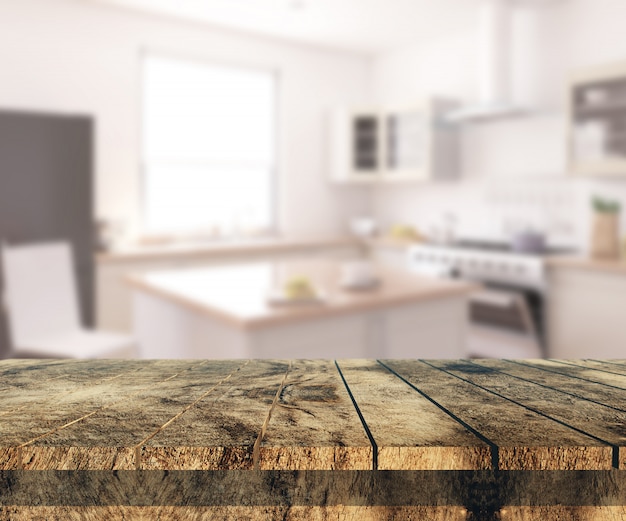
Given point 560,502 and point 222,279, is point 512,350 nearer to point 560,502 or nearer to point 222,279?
point 222,279

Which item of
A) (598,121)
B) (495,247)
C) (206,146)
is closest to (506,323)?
(495,247)

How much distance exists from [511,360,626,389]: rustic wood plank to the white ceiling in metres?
4.03

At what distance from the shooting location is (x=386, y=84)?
6.11 m

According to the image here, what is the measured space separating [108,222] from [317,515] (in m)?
4.18

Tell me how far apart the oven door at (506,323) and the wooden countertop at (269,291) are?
4.09 ft

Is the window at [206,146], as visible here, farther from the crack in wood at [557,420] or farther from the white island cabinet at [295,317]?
the crack in wood at [557,420]

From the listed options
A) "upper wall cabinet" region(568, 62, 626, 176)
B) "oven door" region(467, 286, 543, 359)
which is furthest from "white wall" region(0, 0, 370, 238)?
"upper wall cabinet" region(568, 62, 626, 176)

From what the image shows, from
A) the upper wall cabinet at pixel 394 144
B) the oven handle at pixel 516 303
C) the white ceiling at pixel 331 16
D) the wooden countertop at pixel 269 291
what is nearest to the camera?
the wooden countertop at pixel 269 291

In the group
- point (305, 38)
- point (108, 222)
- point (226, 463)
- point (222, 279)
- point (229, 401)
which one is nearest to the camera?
point (226, 463)

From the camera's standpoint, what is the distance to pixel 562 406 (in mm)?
771

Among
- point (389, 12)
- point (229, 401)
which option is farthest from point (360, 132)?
point (229, 401)

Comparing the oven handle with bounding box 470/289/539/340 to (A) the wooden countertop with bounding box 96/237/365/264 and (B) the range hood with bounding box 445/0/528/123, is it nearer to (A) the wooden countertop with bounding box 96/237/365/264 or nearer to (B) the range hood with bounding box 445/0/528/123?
(B) the range hood with bounding box 445/0/528/123

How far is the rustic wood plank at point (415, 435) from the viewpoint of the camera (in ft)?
2.10

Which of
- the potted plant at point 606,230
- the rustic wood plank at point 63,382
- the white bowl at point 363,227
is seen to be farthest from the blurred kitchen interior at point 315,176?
the rustic wood plank at point 63,382
